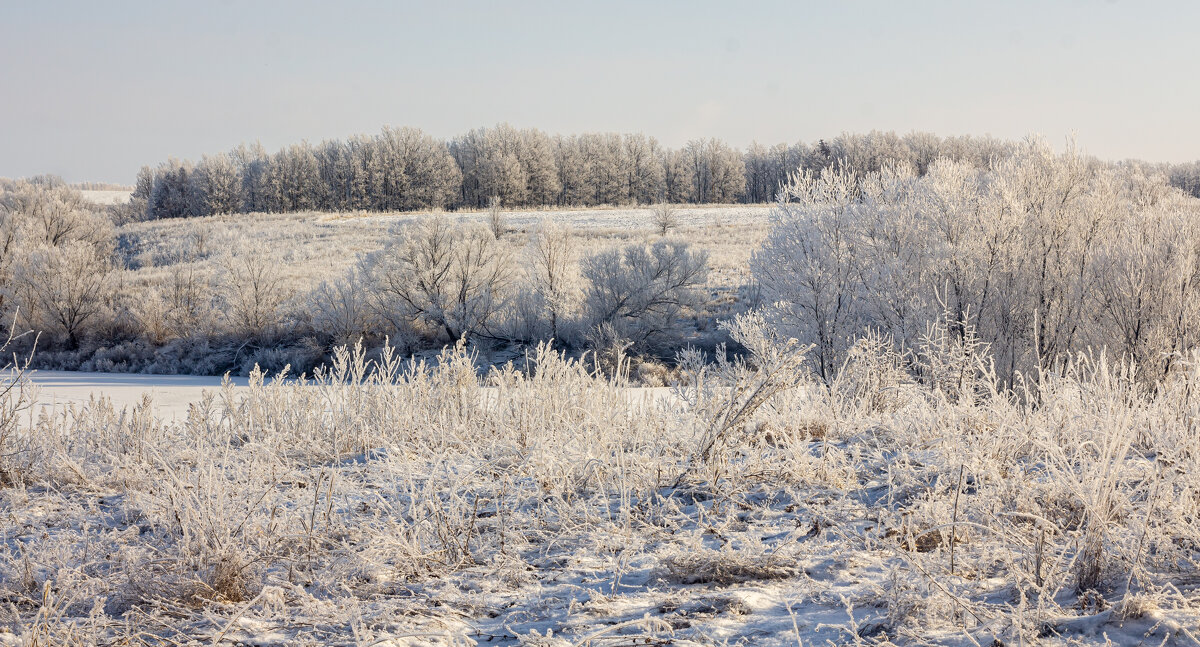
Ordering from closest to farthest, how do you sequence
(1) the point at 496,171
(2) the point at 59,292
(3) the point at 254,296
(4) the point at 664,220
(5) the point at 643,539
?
1. (5) the point at 643,539
2. (3) the point at 254,296
3. (2) the point at 59,292
4. (4) the point at 664,220
5. (1) the point at 496,171

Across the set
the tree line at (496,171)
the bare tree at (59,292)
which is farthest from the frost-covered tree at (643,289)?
the tree line at (496,171)

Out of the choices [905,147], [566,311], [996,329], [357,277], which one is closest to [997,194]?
[996,329]

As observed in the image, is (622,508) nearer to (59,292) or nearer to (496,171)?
(59,292)

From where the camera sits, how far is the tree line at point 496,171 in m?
65.9

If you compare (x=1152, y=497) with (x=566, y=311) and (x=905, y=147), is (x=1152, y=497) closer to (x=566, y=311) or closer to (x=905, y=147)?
(x=566, y=311)

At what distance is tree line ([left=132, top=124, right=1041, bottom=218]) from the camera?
65938 mm

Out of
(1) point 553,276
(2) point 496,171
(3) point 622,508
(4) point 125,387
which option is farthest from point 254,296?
(2) point 496,171

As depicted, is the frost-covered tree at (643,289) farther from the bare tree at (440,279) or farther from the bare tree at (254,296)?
the bare tree at (254,296)

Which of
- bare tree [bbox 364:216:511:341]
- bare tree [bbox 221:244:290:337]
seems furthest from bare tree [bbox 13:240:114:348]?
bare tree [bbox 364:216:511:341]

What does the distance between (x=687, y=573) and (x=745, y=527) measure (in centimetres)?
69

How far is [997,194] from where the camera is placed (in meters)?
13.2

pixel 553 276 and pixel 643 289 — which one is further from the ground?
pixel 553 276

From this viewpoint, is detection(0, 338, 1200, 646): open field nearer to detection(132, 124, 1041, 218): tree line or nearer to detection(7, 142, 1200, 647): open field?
detection(7, 142, 1200, 647): open field

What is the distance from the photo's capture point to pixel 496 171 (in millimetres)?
63781
